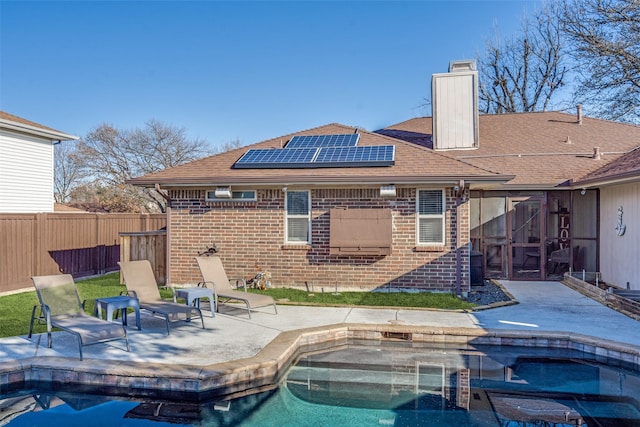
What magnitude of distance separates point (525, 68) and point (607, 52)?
39.5 feet

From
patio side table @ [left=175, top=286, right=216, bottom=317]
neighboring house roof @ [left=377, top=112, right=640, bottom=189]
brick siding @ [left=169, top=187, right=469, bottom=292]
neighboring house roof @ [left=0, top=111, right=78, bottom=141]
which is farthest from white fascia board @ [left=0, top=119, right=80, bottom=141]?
neighboring house roof @ [left=377, top=112, right=640, bottom=189]

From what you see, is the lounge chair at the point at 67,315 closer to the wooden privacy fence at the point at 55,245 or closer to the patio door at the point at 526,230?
the wooden privacy fence at the point at 55,245

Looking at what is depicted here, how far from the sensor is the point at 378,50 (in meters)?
19.7

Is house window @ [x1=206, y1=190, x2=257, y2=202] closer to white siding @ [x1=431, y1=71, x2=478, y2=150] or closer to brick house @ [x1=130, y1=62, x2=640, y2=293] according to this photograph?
brick house @ [x1=130, y1=62, x2=640, y2=293]

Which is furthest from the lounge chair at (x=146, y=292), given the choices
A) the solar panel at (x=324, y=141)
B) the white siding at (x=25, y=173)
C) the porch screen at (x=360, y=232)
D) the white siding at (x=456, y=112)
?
the white siding at (x=25, y=173)

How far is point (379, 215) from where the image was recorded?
33.8 ft

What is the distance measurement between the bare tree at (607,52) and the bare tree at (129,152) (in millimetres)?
27463

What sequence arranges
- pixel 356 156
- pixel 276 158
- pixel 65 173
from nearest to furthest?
pixel 356 156 → pixel 276 158 → pixel 65 173

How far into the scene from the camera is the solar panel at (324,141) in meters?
12.6

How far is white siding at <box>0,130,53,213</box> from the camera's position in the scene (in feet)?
50.4

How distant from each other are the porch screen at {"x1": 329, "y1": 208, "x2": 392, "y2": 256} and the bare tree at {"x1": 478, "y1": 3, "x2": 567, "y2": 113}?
2207 cm

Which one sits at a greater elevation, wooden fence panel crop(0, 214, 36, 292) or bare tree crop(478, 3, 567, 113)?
bare tree crop(478, 3, 567, 113)

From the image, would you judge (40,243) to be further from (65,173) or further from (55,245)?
(65,173)

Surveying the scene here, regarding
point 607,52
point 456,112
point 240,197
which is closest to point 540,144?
point 456,112
